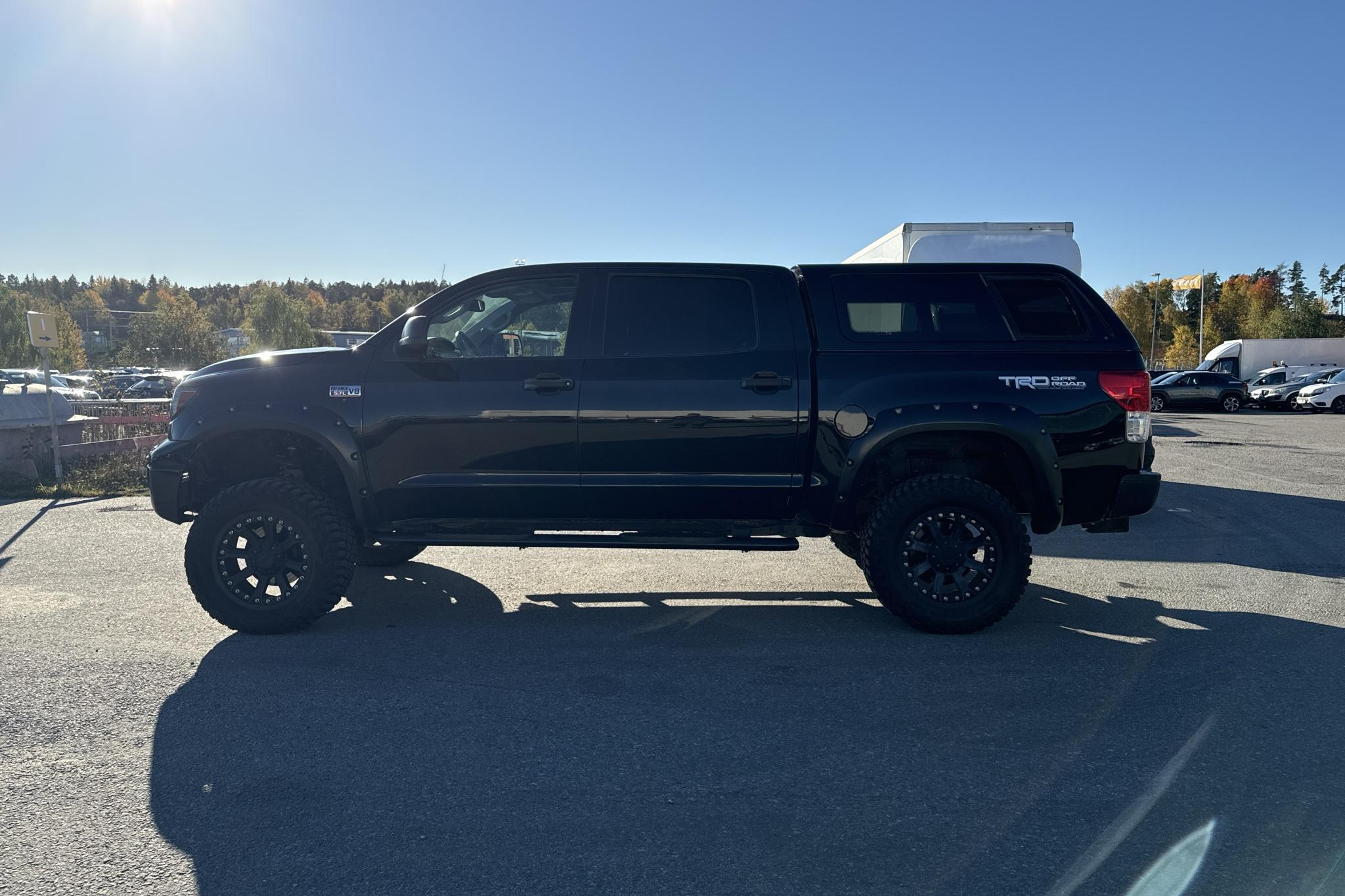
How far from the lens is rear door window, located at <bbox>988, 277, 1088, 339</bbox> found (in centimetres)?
568

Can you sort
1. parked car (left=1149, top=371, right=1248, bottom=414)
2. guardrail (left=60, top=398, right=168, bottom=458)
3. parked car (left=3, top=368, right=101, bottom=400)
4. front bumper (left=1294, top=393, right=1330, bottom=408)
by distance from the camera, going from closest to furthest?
guardrail (left=60, top=398, right=168, bottom=458), front bumper (left=1294, top=393, right=1330, bottom=408), parked car (left=3, top=368, right=101, bottom=400), parked car (left=1149, top=371, right=1248, bottom=414)

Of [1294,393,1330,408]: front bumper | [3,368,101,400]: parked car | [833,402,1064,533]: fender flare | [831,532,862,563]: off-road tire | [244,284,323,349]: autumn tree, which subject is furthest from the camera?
[244,284,323,349]: autumn tree

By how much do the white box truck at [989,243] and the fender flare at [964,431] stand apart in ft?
24.8

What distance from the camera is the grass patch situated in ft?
40.8

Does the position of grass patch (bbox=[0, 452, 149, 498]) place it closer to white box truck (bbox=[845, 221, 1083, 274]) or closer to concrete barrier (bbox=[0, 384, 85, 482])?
concrete barrier (bbox=[0, 384, 85, 482])

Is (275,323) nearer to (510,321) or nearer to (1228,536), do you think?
(510,321)

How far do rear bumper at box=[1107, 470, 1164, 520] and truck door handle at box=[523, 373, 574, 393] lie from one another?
3.23 m

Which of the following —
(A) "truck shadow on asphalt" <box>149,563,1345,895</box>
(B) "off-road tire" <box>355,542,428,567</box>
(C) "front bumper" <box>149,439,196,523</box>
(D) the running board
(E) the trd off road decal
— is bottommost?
(A) "truck shadow on asphalt" <box>149,563,1345,895</box>

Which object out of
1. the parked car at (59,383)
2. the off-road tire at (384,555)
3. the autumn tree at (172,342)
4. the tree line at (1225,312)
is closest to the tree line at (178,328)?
the autumn tree at (172,342)

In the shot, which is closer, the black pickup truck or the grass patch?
the black pickup truck

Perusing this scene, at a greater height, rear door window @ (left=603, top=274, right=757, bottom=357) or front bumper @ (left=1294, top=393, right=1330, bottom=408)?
rear door window @ (left=603, top=274, right=757, bottom=357)

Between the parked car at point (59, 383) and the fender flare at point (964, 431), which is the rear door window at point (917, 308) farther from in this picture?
the parked car at point (59, 383)

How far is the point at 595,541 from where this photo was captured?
5562 millimetres

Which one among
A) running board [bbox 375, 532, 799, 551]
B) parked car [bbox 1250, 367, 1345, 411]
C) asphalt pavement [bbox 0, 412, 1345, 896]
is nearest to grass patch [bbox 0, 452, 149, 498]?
asphalt pavement [bbox 0, 412, 1345, 896]
